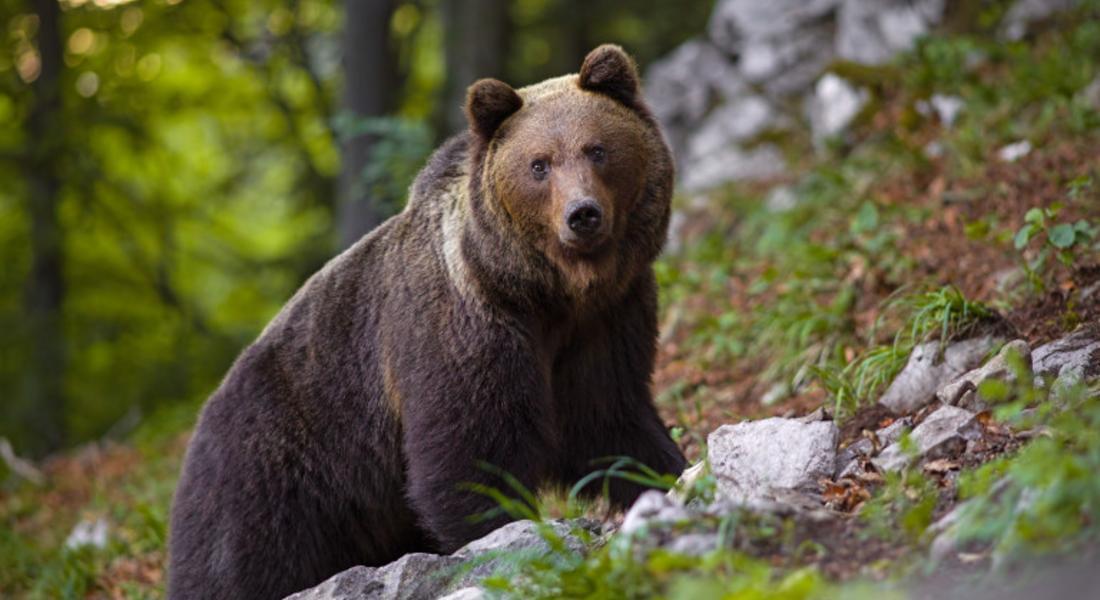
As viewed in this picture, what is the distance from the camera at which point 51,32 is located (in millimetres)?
15367

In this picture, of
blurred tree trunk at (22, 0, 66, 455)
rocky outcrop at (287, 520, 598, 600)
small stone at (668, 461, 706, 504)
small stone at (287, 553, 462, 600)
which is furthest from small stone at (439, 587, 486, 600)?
blurred tree trunk at (22, 0, 66, 455)

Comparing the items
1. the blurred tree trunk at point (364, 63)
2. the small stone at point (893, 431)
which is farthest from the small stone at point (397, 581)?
the blurred tree trunk at point (364, 63)

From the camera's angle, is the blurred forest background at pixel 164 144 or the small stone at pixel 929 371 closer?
the small stone at pixel 929 371

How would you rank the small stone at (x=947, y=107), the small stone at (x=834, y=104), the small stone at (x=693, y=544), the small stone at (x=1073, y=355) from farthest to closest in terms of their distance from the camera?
1. the small stone at (x=834, y=104)
2. the small stone at (x=947, y=107)
3. the small stone at (x=1073, y=355)
4. the small stone at (x=693, y=544)

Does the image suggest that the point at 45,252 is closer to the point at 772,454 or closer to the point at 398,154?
the point at 398,154

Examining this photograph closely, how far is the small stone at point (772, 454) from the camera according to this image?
14.7ft

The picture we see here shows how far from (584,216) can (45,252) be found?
12.3 m

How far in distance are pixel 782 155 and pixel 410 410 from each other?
7.18 metres

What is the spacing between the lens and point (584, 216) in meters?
Answer: 4.96

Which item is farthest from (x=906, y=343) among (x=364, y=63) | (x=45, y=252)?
(x=45, y=252)

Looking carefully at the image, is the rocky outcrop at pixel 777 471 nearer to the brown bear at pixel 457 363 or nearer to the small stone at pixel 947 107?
the brown bear at pixel 457 363

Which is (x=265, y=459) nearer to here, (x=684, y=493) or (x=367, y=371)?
(x=367, y=371)

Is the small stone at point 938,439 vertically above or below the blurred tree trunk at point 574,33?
below

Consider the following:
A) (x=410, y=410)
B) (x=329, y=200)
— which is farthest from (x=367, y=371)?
(x=329, y=200)
